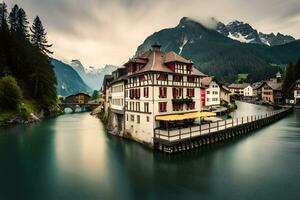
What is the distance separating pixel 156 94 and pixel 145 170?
13.0m

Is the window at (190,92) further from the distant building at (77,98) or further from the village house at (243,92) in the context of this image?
the village house at (243,92)

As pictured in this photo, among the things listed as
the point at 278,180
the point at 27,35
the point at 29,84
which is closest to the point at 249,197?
the point at 278,180

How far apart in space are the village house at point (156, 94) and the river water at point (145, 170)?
13.2ft

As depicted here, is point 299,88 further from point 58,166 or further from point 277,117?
point 58,166

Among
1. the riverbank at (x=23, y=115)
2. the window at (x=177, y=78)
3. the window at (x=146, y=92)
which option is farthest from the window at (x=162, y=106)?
the riverbank at (x=23, y=115)

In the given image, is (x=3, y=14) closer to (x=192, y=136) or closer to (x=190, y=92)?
(x=190, y=92)

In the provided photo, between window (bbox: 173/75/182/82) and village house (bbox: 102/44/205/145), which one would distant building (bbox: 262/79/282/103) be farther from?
window (bbox: 173/75/182/82)

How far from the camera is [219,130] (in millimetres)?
39969

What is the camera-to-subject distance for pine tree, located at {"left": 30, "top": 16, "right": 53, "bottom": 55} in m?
97.6

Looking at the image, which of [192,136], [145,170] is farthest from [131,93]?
[145,170]

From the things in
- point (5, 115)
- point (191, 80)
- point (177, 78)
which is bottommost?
point (5, 115)

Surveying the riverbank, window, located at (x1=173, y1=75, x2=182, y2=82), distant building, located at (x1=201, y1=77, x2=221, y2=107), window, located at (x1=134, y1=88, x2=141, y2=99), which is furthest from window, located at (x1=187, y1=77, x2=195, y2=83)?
the riverbank

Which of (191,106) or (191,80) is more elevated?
(191,80)

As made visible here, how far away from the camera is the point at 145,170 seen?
27266 millimetres
